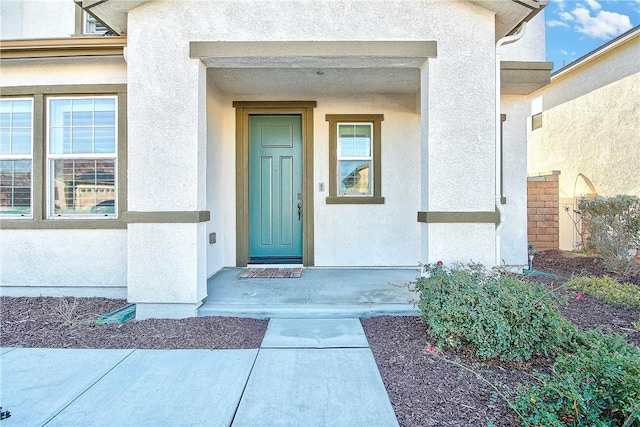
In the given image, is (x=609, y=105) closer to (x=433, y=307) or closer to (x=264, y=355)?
(x=433, y=307)

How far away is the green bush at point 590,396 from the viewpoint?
2176 millimetres

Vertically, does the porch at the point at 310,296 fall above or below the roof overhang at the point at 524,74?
below

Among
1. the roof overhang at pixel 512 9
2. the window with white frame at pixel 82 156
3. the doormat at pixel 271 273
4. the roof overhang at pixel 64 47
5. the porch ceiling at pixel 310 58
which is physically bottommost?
the doormat at pixel 271 273

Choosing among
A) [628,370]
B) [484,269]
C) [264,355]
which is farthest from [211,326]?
[628,370]

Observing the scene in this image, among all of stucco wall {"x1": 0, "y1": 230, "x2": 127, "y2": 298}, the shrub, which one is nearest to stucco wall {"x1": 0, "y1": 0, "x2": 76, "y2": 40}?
stucco wall {"x1": 0, "y1": 230, "x2": 127, "y2": 298}

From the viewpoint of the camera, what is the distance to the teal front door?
662cm

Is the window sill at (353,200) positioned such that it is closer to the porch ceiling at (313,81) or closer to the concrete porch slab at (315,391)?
the porch ceiling at (313,81)

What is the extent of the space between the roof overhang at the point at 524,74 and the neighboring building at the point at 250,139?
3 centimetres

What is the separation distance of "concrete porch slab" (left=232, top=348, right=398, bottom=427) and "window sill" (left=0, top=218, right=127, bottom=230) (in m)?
3.17

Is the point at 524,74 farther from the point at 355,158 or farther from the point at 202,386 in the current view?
the point at 202,386

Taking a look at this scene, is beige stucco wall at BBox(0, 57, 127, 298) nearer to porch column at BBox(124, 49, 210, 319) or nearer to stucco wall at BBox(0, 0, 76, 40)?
porch column at BBox(124, 49, 210, 319)

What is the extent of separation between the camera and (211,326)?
408cm

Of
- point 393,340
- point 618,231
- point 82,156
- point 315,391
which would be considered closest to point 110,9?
point 82,156

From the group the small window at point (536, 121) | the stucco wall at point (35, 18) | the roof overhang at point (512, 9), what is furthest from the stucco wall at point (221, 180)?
the small window at point (536, 121)
